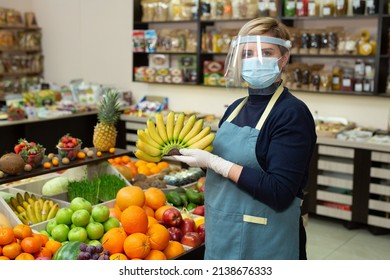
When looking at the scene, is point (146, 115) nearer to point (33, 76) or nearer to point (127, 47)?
point (127, 47)

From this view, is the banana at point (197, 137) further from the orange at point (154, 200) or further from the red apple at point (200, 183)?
the red apple at point (200, 183)

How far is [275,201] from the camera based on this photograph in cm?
196

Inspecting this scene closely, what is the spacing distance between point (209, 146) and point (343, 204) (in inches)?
131

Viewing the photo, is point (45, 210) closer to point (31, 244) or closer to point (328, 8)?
point (31, 244)

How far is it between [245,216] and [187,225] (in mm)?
873

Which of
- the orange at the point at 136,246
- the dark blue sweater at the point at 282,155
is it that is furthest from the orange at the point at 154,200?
the dark blue sweater at the point at 282,155

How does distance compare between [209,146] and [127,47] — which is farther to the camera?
[127,47]

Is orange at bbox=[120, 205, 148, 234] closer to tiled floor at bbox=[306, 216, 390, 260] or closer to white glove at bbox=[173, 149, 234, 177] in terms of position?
white glove at bbox=[173, 149, 234, 177]

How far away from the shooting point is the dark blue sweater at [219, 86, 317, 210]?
1927 mm

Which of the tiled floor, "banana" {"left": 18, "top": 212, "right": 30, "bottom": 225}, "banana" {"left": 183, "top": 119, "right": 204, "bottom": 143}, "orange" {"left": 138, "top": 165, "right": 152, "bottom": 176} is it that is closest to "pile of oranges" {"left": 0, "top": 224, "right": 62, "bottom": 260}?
"banana" {"left": 18, "top": 212, "right": 30, "bottom": 225}

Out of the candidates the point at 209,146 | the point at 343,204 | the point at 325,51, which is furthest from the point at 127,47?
the point at 209,146

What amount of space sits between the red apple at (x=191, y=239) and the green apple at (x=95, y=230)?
43cm

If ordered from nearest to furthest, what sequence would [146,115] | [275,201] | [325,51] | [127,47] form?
[275,201] < [325,51] < [146,115] < [127,47]

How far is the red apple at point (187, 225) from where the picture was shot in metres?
2.89
